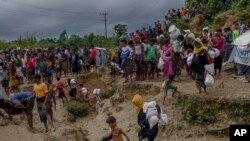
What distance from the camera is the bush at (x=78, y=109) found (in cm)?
2230

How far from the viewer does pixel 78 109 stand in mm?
22391

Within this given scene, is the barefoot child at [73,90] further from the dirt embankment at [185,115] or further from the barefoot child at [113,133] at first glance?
the barefoot child at [113,133]

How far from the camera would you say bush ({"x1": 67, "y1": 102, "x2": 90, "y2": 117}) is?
22297mm

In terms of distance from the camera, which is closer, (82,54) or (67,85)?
(67,85)

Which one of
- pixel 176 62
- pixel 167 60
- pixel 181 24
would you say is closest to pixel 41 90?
pixel 167 60

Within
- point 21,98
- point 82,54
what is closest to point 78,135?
point 21,98

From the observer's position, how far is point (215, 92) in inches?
609

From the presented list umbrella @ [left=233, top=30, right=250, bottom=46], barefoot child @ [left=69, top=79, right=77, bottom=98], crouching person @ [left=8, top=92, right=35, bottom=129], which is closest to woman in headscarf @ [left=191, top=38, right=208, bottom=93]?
umbrella @ [left=233, top=30, right=250, bottom=46]

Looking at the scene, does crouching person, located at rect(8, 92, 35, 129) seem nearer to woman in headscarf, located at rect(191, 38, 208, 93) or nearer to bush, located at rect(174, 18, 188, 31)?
woman in headscarf, located at rect(191, 38, 208, 93)

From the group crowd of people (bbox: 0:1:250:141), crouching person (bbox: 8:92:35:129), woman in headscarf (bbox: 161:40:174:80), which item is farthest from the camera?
woman in headscarf (bbox: 161:40:174:80)

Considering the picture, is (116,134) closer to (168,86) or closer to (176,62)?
(168,86)

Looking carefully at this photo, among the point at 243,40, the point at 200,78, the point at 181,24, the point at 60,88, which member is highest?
the point at 181,24

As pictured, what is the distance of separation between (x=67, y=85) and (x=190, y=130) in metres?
11.3

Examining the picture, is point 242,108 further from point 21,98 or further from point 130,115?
point 21,98
